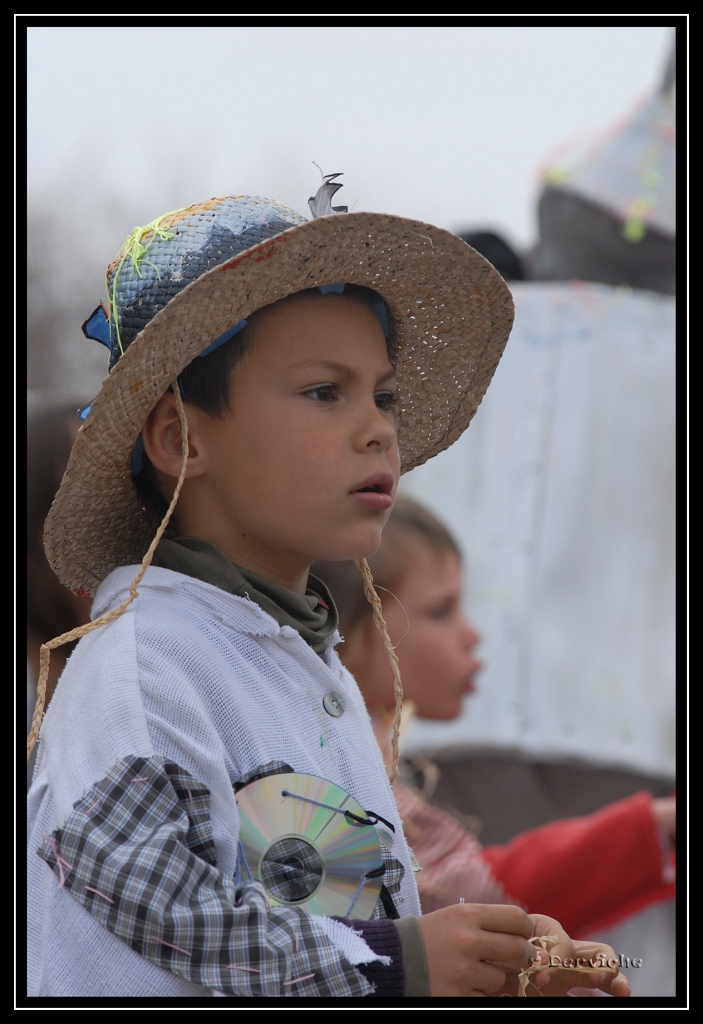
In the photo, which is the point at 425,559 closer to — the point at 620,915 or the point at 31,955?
the point at 620,915

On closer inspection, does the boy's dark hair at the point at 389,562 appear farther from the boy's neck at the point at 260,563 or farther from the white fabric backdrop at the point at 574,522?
the white fabric backdrop at the point at 574,522

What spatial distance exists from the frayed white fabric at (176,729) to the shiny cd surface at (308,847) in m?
0.03

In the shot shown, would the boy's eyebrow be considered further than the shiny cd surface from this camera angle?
Yes

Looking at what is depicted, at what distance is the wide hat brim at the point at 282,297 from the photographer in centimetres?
128

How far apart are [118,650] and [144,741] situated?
14cm

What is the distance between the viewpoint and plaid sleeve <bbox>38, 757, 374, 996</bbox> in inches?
40.8

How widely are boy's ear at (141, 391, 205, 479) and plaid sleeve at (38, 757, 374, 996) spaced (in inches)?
17.5

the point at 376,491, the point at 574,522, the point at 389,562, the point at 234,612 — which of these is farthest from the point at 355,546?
the point at 574,522

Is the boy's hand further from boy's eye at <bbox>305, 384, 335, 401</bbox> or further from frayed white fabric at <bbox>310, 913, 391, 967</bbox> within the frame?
boy's eye at <bbox>305, 384, 335, 401</bbox>

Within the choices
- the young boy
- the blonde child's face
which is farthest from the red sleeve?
the young boy

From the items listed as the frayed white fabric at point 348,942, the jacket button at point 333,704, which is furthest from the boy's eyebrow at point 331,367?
the frayed white fabric at point 348,942

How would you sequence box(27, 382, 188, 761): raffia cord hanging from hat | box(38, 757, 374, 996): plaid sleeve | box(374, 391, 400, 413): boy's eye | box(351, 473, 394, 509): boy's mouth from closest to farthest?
box(38, 757, 374, 996): plaid sleeve → box(27, 382, 188, 761): raffia cord hanging from hat → box(351, 473, 394, 509): boy's mouth → box(374, 391, 400, 413): boy's eye
